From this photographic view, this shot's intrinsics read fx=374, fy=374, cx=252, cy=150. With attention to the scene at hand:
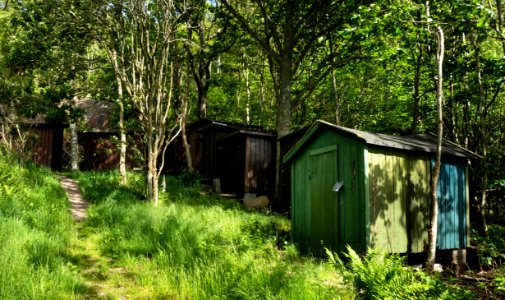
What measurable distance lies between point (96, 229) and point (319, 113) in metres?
19.2

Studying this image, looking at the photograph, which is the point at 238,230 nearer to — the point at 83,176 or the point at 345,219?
the point at 345,219

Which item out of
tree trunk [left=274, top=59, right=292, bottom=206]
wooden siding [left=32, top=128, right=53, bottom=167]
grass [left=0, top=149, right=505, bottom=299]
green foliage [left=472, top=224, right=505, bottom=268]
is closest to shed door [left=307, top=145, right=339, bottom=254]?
grass [left=0, top=149, right=505, bottom=299]

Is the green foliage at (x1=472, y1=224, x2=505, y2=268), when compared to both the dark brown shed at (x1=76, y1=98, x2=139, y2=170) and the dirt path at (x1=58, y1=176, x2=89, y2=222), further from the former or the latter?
the dark brown shed at (x1=76, y1=98, x2=139, y2=170)

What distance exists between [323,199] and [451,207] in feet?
9.47

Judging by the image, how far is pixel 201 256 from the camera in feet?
19.7

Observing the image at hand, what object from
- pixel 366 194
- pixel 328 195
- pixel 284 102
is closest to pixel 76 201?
pixel 328 195

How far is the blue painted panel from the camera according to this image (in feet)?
26.8

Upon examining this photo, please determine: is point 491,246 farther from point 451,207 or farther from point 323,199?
point 323,199

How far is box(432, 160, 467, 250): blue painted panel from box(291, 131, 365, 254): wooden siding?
2.18 meters

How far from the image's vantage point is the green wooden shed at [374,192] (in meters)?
7.24

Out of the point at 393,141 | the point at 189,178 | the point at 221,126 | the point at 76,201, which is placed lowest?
the point at 76,201

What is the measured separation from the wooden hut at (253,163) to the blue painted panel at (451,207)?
9022 mm

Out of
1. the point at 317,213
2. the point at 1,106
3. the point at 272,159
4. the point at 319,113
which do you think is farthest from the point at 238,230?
the point at 319,113

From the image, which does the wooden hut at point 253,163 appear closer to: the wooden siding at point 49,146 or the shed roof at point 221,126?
the shed roof at point 221,126
